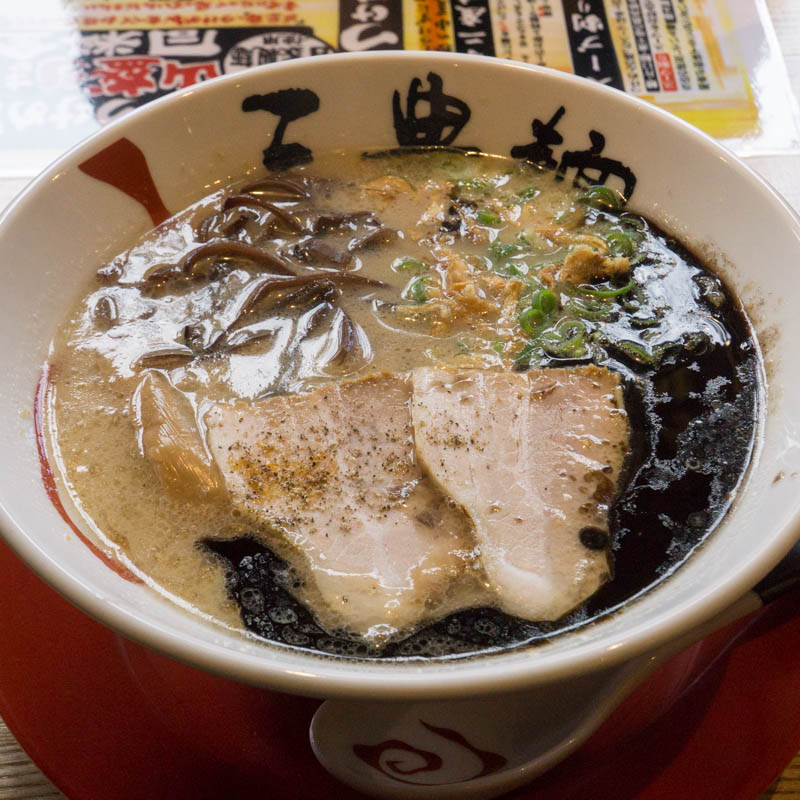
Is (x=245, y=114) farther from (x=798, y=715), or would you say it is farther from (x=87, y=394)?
(x=798, y=715)

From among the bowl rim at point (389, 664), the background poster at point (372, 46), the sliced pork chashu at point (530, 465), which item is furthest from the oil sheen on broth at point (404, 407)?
the background poster at point (372, 46)

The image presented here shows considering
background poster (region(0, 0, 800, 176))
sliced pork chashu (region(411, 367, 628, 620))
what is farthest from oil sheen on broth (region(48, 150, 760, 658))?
background poster (region(0, 0, 800, 176))

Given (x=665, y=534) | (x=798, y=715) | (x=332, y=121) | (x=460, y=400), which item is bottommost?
(x=798, y=715)

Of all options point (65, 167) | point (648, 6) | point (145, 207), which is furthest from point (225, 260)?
point (648, 6)

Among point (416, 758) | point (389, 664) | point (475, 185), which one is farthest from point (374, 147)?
point (416, 758)

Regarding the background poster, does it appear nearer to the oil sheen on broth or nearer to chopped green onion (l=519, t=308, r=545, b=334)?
the oil sheen on broth

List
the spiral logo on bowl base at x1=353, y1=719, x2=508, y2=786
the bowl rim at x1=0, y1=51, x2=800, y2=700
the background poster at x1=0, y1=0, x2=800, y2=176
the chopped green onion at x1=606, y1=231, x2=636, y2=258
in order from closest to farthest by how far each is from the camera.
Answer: the bowl rim at x1=0, y1=51, x2=800, y2=700 → the spiral logo on bowl base at x1=353, y1=719, x2=508, y2=786 → the chopped green onion at x1=606, y1=231, x2=636, y2=258 → the background poster at x1=0, y1=0, x2=800, y2=176
